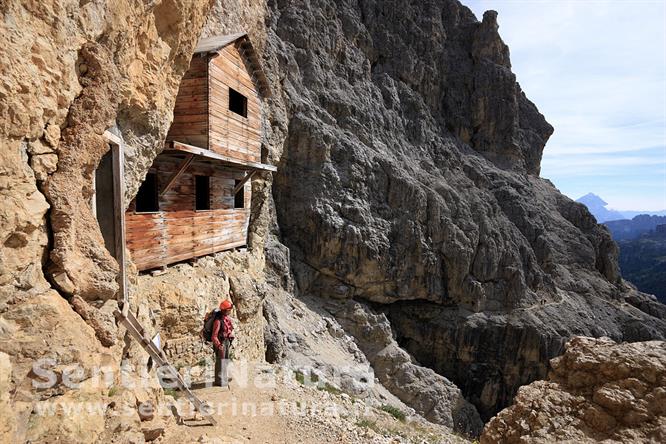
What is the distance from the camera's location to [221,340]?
8.65 m

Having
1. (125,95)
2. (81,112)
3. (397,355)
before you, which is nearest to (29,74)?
(81,112)

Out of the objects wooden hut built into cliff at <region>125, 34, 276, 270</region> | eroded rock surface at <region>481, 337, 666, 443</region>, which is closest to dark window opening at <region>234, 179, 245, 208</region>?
wooden hut built into cliff at <region>125, 34, 276, 270</region>

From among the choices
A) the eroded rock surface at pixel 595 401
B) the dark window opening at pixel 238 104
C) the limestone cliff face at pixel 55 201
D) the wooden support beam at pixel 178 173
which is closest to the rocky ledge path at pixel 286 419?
the limestone cliff face at pixel 55 201

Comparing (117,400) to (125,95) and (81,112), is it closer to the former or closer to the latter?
(81,112)

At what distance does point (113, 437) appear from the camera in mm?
4176

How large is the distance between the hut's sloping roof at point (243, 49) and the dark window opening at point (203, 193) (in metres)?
4.10

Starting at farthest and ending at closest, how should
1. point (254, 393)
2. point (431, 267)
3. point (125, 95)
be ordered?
point (431, 267)
point (254, 393)
point (125, 95)

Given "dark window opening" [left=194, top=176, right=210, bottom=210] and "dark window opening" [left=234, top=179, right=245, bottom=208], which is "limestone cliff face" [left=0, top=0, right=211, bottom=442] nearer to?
"dark window opening" [left=194, top=176, right=210, bottom=210]

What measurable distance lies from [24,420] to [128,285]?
12.9 ft

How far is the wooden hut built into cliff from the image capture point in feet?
32.9

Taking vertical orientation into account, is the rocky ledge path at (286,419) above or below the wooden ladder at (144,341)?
below

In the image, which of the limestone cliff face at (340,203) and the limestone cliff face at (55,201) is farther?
the limestone cliff face at (340,203)

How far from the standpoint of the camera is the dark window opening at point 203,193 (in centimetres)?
1263

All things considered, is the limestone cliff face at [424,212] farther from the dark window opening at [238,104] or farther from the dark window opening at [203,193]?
the dark window opening at [203,193]
